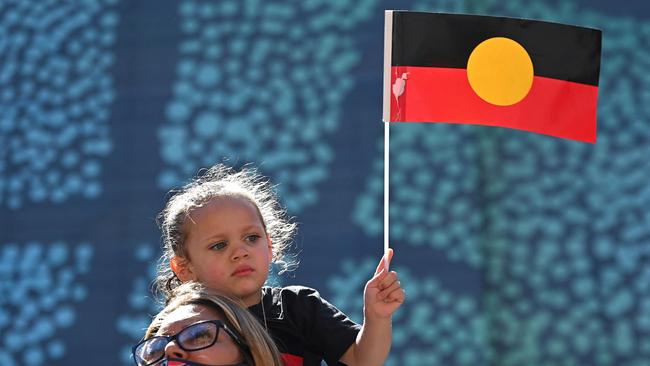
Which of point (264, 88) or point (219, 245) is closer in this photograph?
point (219, 245)

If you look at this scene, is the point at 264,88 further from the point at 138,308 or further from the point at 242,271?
the point at 242,271

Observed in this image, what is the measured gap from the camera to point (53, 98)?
3.91 meters

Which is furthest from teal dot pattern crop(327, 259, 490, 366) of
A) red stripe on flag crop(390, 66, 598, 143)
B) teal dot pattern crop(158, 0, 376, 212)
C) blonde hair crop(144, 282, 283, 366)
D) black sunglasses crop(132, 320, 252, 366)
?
black sunglasses crop(132, 320, 252, 366)

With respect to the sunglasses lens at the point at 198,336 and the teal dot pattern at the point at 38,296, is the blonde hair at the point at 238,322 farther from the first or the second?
the teal dot pattern at the point at 38,296

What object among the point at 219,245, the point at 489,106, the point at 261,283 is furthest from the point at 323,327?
the point at 489,106

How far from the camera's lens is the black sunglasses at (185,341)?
159 cm

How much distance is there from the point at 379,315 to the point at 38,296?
2.26 metres

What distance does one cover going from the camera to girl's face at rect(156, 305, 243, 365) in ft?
A: 5.21

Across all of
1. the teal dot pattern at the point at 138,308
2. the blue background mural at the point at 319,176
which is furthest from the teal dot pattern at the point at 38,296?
the teal dot pattern at the point at 138,308

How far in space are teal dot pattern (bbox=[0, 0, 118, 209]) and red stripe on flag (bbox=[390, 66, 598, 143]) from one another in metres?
2.02

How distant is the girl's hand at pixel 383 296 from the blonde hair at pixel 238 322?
215 mm

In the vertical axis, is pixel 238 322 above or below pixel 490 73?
below

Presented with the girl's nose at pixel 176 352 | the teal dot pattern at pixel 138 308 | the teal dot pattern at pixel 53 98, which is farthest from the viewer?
the teal dot pattern at pixel 53 98

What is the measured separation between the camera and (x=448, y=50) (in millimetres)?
2049
